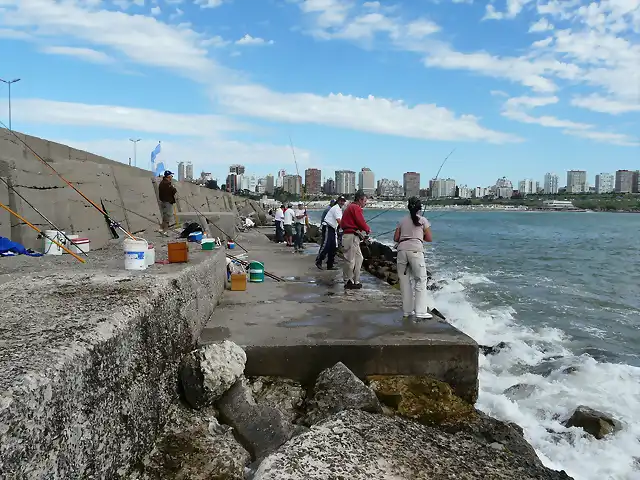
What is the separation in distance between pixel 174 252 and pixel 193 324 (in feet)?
2.89

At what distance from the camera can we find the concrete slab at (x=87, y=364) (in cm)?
188

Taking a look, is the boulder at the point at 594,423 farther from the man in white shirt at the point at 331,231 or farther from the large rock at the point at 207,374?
the man in white shirt at the point at 331,231

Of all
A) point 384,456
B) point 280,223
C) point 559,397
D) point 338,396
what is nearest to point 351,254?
point 559,397

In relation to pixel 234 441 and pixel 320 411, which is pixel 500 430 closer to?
pixel 320 411

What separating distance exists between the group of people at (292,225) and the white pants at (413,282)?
8361 millimetres

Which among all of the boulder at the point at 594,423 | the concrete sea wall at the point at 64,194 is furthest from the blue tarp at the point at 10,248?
the boulder at the point at 594,423

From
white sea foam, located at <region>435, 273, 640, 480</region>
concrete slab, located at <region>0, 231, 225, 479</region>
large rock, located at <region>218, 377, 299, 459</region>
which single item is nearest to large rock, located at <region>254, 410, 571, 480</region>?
large rock, located at <region>218, 377, 299, 459</region>

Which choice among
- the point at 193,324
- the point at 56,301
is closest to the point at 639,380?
the point at 193,324

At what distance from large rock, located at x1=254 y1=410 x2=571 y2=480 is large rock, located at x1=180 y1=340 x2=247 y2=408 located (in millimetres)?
952

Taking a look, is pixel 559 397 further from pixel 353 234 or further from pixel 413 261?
pixel 353 234

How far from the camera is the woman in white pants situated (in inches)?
237

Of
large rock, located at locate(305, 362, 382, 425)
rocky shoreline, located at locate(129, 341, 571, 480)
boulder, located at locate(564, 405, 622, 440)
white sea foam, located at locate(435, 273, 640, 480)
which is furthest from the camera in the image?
boulder, located at locate(564, 405, 622, 440)

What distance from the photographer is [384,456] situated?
112 inches

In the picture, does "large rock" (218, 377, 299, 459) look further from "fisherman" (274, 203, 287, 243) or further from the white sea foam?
"fisherman" (274, 203, 287, 243)
